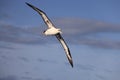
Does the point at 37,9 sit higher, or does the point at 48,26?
the point at 37,9

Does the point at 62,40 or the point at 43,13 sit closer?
the point at 43,13

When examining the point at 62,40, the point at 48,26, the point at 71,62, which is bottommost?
the point at 71,62

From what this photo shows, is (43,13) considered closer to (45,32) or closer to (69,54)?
(45,32)

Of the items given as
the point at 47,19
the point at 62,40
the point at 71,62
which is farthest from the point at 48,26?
the point at 71,62

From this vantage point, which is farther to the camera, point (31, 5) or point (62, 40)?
point (62, 40)

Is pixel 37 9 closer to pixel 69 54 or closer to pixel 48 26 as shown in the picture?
pixel 48 26

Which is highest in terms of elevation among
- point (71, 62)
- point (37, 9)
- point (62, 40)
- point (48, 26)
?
point (37, 9)

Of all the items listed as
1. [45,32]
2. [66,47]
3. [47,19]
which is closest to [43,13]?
[47,19]

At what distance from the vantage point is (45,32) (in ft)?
129

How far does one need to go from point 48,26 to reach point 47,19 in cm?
147

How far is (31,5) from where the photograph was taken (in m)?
39.8

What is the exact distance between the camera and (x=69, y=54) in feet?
159

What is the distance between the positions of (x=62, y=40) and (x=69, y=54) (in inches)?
146

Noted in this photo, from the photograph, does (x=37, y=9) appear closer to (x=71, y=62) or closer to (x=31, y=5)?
(x=31, y=5)
